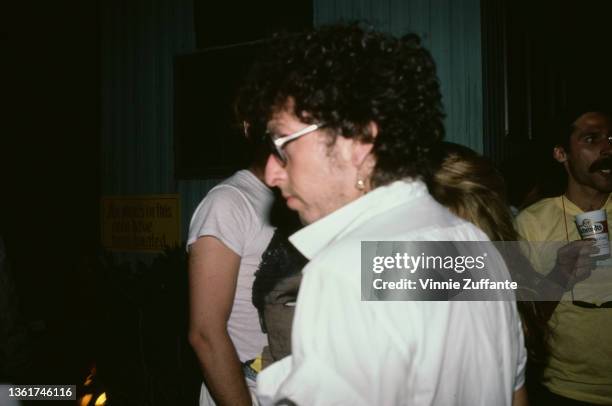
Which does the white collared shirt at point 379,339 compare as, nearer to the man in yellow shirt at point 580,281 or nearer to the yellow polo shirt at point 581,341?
the man in yellow shirt at point 580,281

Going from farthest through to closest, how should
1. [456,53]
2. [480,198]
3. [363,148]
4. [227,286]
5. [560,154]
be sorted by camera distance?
[456,53], [560,154], [480,198], [227,286], [363,148]

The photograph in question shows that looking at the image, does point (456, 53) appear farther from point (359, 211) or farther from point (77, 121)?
point (77, 121)

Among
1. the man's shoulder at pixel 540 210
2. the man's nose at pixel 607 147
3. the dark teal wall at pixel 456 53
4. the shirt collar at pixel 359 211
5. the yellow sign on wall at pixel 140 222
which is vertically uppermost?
the dark teal wall at pixel 456 53

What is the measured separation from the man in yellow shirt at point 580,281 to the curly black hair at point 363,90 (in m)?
1.42

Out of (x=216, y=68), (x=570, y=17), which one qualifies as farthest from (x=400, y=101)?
(x=216, y=68)

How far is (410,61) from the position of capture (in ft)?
4.60

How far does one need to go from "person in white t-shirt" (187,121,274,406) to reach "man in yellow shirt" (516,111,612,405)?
152 centimetres

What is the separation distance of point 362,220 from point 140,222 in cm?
496

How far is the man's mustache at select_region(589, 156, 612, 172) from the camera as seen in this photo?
9.01ft

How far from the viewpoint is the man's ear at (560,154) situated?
9.73 feet

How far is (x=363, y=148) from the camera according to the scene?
1313 mm

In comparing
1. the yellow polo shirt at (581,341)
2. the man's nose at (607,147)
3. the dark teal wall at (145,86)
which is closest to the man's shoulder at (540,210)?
the yellow polo shirt at (581,341)

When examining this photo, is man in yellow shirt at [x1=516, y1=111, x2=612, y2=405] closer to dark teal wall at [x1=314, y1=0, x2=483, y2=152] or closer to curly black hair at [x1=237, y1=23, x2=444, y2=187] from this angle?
dark teal wall at [x1=314, y1=0, x2=483, y2=152]

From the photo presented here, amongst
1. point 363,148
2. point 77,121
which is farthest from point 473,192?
point 77,121
